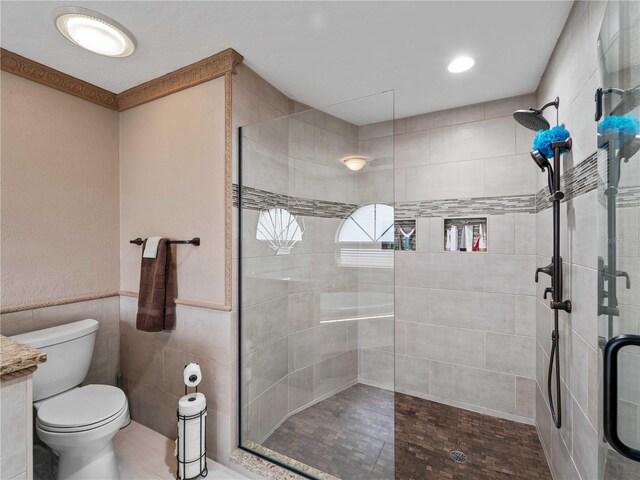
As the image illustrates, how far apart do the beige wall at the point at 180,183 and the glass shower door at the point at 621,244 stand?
170cm

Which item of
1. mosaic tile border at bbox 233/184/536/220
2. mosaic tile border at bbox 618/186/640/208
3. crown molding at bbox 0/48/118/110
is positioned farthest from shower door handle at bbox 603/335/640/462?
crown molding at bbox 0/48/118/110

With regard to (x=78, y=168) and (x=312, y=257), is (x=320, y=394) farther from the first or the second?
(x=78, y=168)

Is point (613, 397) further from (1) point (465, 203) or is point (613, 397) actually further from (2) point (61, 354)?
(2) point (61, 354)

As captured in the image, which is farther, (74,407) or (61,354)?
(61,354)

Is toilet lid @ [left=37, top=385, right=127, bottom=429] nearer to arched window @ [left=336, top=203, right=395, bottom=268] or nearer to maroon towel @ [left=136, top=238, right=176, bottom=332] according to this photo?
maroon towel @ [left=136, top=238, right=176, bottom=332]

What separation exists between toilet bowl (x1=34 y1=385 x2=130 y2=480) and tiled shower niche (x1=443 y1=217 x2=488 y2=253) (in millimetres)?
2516

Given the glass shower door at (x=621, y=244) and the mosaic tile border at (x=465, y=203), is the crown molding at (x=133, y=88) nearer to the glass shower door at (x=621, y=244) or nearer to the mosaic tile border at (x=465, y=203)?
the mosaic tile border at (x=465, y=203)

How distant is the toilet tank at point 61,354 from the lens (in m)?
1.73

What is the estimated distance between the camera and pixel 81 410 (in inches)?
64.6

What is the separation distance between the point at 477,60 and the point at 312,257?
1.55 meters

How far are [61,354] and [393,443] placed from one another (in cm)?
193

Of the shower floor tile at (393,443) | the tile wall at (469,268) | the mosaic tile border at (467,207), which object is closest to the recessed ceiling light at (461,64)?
the tile wall at (469,268)

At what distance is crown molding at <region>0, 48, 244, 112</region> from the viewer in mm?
1804

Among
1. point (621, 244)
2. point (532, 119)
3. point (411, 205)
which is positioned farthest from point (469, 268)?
point (621, 244)
